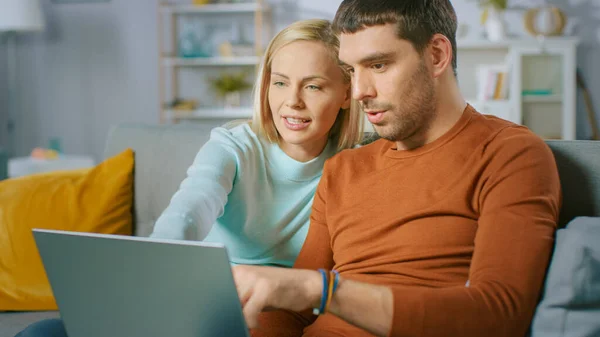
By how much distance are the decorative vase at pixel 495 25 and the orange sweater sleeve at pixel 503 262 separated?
4.34 metres

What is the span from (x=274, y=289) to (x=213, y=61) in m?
4.79

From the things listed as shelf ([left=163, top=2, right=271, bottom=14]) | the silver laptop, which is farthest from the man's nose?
shelf ([left=163, top=2, right=271, bottom=14])

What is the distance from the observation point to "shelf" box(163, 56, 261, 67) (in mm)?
5461

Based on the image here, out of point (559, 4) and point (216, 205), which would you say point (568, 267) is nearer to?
point (216, 205)

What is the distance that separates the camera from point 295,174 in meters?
1.54

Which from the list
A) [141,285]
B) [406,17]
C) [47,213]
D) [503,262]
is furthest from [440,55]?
[47,213]

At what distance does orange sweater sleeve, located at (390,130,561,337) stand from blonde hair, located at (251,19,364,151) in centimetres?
51

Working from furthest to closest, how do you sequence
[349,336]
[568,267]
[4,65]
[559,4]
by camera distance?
1. [4,65]
2. [559,4]
3. [349,336]
4. [568,267]

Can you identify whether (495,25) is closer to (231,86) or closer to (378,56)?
(231,86)

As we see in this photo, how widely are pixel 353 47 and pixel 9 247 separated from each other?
122 centimetres

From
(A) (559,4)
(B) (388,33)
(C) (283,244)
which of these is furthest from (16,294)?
(A) (559,4)

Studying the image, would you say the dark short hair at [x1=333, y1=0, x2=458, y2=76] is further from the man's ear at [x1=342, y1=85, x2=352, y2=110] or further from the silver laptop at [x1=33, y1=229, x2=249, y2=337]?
the silver laptop at [x1=33, y1=229, x2=249, y2=337]

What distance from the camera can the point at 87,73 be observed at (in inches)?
235

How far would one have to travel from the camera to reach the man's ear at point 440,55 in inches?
46.8
